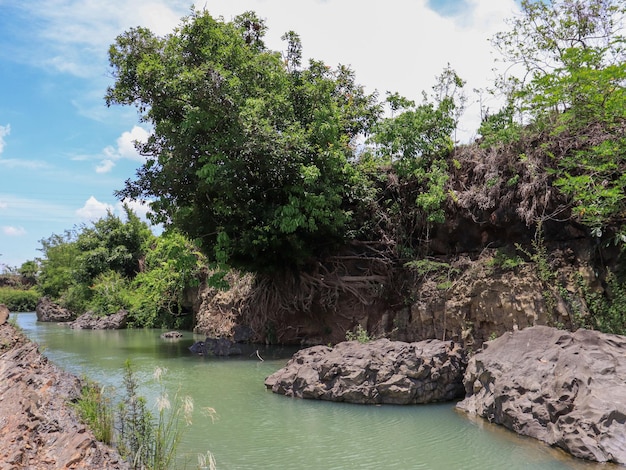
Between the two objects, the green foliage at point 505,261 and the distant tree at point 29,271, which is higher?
the distant tree at point 29,271

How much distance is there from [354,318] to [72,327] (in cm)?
1746

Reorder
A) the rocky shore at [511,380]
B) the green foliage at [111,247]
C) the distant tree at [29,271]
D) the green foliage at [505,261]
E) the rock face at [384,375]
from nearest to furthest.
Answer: the rocky shore at [511,380] → the rock face at [384,375] → the green foliage at [505,261] → the green foliage at [111,247] → the distant tree at [29,271]

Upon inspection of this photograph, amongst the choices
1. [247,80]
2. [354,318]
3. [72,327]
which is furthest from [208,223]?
[72,327]

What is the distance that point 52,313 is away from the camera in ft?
103

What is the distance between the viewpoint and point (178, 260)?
13.0m

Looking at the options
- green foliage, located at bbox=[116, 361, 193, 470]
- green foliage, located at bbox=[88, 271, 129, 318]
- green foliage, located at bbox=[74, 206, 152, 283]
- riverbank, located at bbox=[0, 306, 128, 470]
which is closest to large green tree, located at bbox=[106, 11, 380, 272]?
riverbank, located at bbox=[0, 306, 128, 470]

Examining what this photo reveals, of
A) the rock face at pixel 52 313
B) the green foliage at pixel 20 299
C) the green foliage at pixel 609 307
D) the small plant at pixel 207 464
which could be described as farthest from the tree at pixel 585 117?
the green foliage at pixel 20 299

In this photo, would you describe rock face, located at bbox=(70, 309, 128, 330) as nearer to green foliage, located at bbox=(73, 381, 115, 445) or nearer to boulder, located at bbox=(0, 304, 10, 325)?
boulder, located at bbox=(0, 304, 10, 325)

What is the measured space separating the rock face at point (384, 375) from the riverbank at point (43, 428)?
11.6ft

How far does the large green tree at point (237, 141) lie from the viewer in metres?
11.1

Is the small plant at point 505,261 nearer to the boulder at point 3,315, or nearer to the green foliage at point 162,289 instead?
the boulder at point 3,315

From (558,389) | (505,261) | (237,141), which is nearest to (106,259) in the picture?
(237,141)

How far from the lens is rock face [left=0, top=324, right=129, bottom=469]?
13.0 feet

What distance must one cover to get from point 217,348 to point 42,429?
9.15 meters
